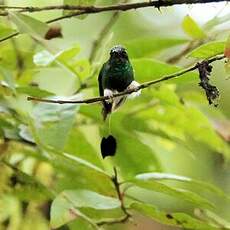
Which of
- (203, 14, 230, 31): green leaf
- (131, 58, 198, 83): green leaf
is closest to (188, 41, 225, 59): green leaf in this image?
(131, 58, 198, 83): green leaf

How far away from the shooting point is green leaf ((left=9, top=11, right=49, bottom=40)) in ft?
2.15

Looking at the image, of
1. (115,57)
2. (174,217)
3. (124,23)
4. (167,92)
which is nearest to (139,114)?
(167,92)

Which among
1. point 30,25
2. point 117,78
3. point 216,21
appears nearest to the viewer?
point 117,78

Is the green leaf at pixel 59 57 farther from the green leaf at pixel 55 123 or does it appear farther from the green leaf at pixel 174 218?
the green leaf at pixel 174 218

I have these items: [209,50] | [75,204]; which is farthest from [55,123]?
[209,50]

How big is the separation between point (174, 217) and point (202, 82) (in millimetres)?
290

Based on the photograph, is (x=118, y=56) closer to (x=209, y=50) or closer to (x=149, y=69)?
(x=209, y=50)

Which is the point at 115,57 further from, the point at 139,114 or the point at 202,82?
the point at 139,114

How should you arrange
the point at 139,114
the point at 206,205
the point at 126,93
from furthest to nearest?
the point at 139,114 → the point at 206,205 → the point at 126,93

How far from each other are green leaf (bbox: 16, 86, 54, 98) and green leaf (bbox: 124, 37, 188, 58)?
155mm

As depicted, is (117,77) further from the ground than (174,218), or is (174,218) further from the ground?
(117,77)

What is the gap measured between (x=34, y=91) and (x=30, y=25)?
134 mm

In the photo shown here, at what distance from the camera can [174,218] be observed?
772 millimetres

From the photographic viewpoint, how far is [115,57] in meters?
0.52
